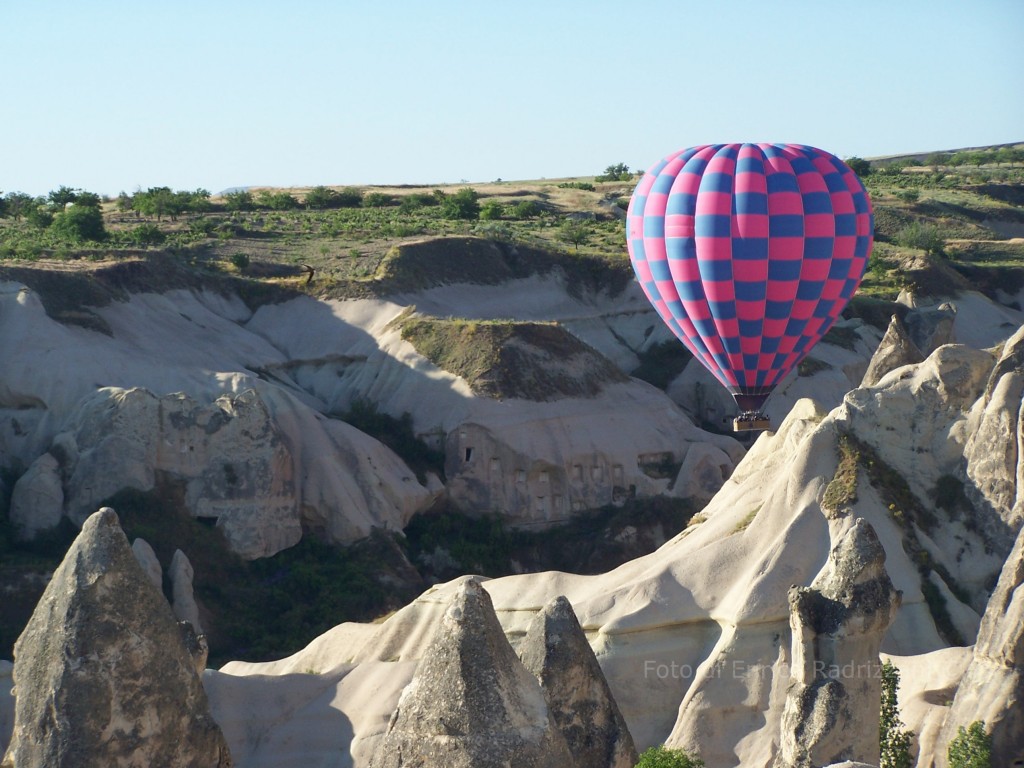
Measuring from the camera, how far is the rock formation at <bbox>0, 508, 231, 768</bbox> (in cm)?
1377

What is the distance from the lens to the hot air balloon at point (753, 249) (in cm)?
3391

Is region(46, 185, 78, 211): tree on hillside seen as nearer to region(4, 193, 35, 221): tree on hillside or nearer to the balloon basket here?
region(4, 193, 35, 221): tree on hillside

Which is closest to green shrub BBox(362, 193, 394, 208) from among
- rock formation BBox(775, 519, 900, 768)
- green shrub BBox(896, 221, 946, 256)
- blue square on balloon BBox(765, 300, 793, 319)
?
green shrub BBox(896, 221, 946, 256)

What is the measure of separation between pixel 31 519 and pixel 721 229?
14343mm

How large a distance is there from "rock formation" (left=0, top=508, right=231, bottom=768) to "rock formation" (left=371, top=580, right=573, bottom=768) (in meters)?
2.54

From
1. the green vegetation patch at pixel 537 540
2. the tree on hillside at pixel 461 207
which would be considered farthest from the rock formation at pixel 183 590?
the tree on hillside at pixel 461 207

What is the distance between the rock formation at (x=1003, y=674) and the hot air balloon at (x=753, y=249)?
1634 centimetres

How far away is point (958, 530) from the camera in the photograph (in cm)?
2778

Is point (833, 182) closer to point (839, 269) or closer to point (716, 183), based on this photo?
point (839, 269)

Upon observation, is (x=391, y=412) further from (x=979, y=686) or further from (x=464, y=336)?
(x=979, y=686)

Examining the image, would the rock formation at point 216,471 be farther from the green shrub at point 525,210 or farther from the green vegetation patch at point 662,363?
the green shrub at point 525,210

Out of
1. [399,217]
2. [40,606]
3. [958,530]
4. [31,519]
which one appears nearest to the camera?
[40,606]

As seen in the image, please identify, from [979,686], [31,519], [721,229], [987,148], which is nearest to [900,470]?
[721,229]

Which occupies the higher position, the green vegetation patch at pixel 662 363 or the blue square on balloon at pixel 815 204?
the blue square on balloon at pixel 815 204
